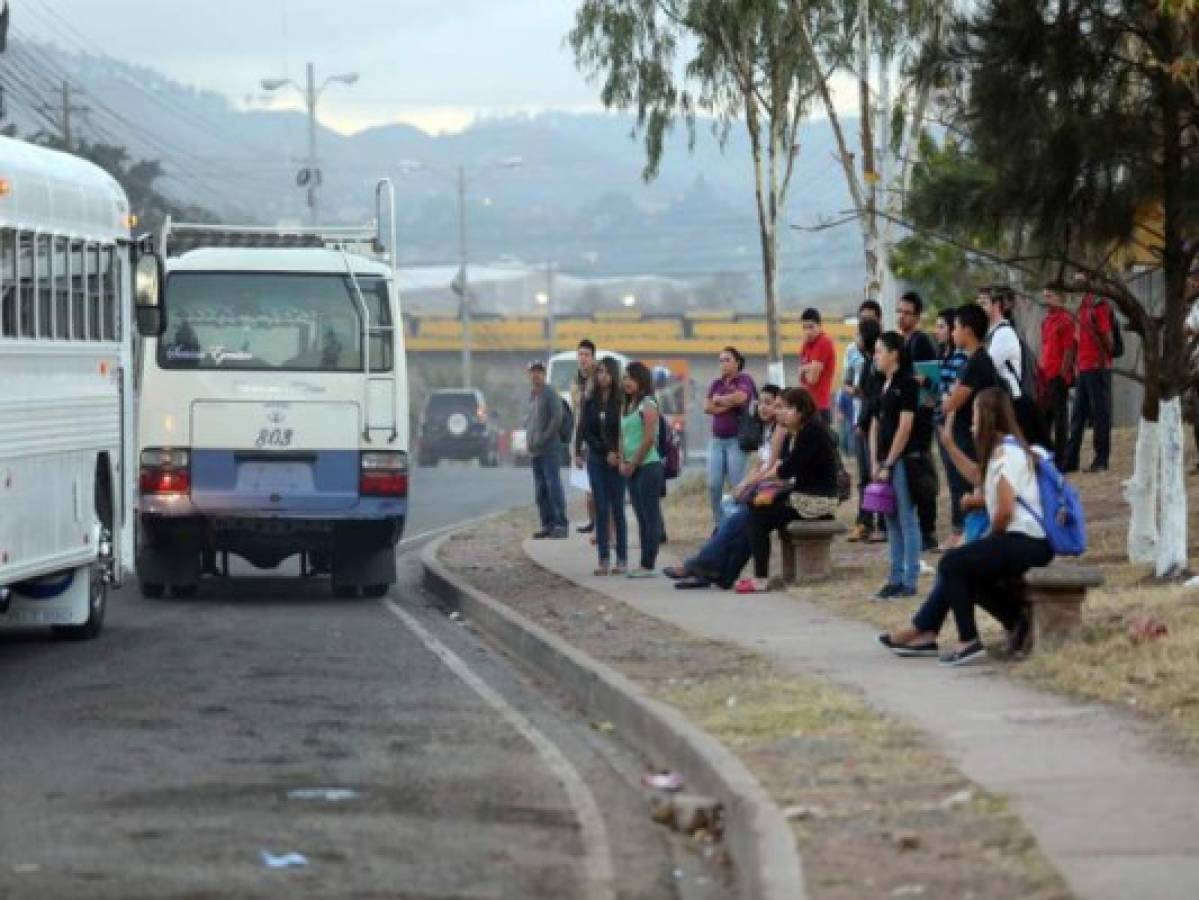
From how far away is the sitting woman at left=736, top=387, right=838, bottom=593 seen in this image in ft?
69.1

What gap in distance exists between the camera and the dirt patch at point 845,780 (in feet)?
31.0

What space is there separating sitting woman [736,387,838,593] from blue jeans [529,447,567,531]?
30.6 ft

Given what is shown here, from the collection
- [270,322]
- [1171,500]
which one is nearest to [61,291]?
[270,322]

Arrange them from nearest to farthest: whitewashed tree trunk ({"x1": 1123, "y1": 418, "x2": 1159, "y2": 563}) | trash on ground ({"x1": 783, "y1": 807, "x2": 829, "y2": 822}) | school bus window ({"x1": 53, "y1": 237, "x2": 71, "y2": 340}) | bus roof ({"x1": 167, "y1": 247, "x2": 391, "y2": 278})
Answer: trash on ground ({"x1": 783, "y1": 807, "x2": 829, "y2": 822}) → school bus window ({"x1": 53, "y1": 237, "x2": 71, "y2": 340}) → whitewashed tree trunk ({"x1": 1123, "y1": 418, "x2": 1159, "y2": 563}) → bus roof ({"x1": 167, "y1": 247, "x2": 391, "y2": 278})

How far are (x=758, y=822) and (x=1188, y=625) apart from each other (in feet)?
19.7

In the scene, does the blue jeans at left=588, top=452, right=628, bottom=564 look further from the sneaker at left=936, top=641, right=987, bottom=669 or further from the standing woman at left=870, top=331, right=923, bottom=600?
the sneaker at left=936, top=641, right=987, bottom=669

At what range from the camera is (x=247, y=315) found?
24.8 m

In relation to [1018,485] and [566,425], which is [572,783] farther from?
[566,425]

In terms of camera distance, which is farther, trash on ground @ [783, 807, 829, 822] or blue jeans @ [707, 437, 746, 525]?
blue jeans @ [707, 437, 746, 525]

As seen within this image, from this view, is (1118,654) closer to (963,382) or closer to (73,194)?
(963,382)

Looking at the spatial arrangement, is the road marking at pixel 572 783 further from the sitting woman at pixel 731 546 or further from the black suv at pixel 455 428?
the black suv at pixel 455 428

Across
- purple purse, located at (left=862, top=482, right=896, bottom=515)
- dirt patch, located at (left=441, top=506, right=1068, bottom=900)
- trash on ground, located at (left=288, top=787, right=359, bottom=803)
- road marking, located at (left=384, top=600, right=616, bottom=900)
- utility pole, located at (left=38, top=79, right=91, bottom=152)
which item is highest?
utility pole, located at (left=38, top=79, right=91, bottom=152)

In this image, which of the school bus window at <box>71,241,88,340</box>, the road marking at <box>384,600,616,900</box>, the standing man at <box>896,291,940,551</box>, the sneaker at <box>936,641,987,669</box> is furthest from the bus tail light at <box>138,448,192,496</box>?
the sneaker at <box>936,641,987,669</box>

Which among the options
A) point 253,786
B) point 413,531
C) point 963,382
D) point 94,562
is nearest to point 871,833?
point 253,786
